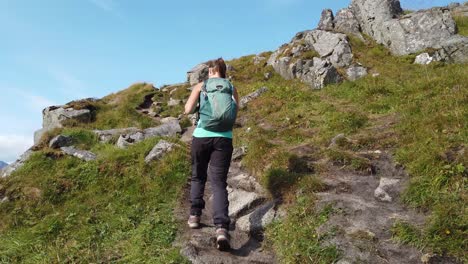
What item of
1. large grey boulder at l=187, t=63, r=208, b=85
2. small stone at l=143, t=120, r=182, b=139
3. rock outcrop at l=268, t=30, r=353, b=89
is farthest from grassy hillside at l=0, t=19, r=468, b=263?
large grey boulder at l=187, t=63, r=208, b=85

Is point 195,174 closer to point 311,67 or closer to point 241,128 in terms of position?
point 241,128

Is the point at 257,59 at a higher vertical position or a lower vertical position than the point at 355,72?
higher

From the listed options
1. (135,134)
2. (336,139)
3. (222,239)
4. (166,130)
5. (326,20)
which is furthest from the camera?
(326,20)

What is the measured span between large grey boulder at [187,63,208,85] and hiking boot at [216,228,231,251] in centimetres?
2175

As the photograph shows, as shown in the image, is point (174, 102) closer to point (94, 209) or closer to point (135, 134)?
point (135, 134)

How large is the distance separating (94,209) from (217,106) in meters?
4.46

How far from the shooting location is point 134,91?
27359 mm

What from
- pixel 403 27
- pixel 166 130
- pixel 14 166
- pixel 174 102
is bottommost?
pixel 14 166

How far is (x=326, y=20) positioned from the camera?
92.5 ft

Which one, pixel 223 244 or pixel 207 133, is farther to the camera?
pixel 207 133

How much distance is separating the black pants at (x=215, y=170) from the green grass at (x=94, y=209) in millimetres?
963

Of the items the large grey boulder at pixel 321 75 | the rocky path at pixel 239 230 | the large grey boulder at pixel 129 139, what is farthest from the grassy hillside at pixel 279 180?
the large grey boulder at pixel 321 75

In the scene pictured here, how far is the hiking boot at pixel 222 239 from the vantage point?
6793 millimetres

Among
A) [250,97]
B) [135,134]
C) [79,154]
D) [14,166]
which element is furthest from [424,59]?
[14,166]
